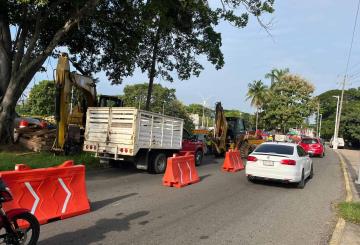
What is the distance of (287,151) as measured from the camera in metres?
13.9

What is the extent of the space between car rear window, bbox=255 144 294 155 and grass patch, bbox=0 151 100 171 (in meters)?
6.56

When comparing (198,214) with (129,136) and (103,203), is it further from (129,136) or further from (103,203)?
(129,136)

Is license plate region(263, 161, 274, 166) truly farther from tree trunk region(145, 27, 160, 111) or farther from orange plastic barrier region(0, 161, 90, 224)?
tree trunk region(145, 27, 160, 111)

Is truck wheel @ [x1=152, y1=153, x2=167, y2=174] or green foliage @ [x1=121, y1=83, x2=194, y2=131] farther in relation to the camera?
green foliage @ [x1=121, y1=83, x2=194, y2=131]

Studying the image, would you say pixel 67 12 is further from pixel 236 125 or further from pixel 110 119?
pixel 236 125

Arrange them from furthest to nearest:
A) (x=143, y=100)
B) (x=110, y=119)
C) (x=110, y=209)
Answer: (x=143, y=100)
(x=110, y=119)
(x=110, y=209)

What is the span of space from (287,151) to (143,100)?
74.2 metres

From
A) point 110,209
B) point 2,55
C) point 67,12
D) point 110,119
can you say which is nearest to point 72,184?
point 110,209

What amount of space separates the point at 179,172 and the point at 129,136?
2586 millimetres

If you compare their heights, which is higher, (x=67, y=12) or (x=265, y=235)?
(x=67, y=12)

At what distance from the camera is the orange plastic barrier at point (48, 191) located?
6887 millimetres

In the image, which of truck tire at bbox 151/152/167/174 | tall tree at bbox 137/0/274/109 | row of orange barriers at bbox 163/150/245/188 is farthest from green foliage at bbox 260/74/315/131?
row of orange barriers at bbox 163/150/245/188

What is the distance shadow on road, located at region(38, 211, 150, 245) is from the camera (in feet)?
21.4

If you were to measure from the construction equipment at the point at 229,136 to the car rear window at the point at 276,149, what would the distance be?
1018 centimetres
